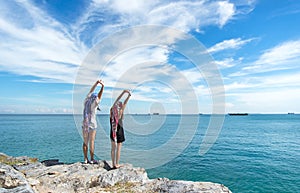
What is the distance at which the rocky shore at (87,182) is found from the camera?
18.5 feet

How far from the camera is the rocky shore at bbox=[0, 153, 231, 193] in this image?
5633 mm

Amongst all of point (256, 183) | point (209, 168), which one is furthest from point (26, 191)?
point (209, 168)

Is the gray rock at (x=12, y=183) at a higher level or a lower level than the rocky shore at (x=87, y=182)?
higher

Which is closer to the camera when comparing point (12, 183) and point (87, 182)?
point (12, 183)

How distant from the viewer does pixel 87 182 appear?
662 centimetres

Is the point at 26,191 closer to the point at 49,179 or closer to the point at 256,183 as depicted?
the point at 49,179

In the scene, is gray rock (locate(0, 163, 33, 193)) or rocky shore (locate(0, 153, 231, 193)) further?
rocky shore (locate(0, 153, 231, 193))

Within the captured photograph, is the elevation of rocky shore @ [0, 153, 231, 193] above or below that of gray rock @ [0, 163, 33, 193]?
below

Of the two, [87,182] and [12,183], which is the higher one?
[12,183]

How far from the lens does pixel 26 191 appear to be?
5090mm

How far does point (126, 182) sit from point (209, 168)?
591 inches

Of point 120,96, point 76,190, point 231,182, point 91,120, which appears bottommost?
point 231,182

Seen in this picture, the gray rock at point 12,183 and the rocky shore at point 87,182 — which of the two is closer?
the gray rock at point 12,183

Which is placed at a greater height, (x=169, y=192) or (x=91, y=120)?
(x=91, y=120)
